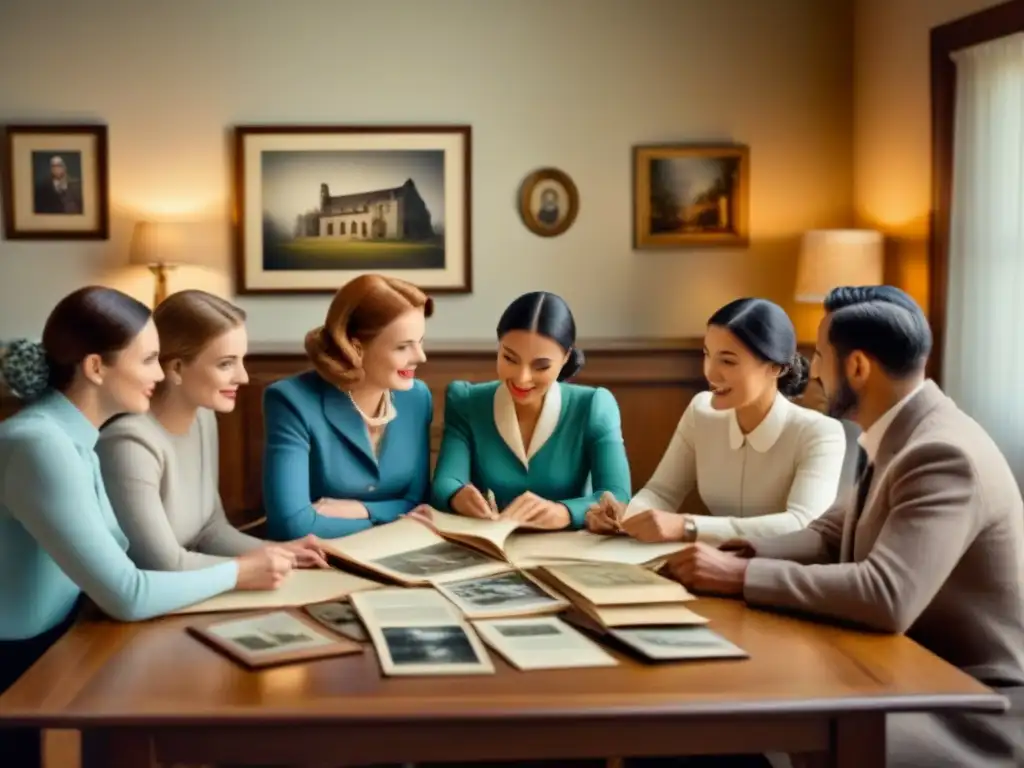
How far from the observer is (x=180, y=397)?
218 centimetres

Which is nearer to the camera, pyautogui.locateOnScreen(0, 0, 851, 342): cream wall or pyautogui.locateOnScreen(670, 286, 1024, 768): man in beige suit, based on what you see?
pyautogui.locateOnScreen(670, 286, 1024, 768): man in beige suit

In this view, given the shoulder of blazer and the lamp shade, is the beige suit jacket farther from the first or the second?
Result: the lamp shade

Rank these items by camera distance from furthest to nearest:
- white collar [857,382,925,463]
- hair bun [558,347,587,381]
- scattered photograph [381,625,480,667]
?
1. hair bun [558,347,587,381]
2. white collar [857,382,925,463]
3. scattered photograph [381,625,480,667]

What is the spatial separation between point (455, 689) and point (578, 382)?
3.40 m

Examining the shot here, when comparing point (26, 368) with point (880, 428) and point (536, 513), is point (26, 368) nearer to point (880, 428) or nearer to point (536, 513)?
point (536, 513)

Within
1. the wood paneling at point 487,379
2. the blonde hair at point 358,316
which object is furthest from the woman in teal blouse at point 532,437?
the wood paneling at point 487,379

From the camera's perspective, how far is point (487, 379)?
4.82 m

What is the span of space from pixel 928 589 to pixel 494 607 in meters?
0.68

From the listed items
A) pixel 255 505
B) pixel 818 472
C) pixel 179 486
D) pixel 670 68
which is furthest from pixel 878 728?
pixel 670 68

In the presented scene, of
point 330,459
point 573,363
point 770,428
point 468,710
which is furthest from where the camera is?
point 573,363

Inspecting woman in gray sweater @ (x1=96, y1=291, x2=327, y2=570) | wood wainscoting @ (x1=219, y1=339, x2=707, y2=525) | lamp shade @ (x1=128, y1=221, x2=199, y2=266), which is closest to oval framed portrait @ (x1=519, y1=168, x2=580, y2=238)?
wood wainscoting @ (x1=219, y1=339, x2=707, y2=525)

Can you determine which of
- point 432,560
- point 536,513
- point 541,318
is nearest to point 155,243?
point 541,318

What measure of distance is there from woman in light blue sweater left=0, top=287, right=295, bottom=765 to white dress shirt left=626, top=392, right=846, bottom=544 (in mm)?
998

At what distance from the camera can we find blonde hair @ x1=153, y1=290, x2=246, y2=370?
2.17 meters
